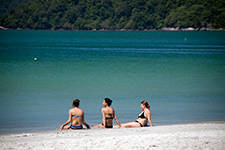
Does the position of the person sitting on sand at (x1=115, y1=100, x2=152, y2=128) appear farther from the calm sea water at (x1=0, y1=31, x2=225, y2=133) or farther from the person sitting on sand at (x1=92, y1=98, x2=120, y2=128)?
the calm sea water at (x1=0, y1=31, x2=225, y2=133)

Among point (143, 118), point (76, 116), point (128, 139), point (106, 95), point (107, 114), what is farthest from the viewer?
point (106, 95)

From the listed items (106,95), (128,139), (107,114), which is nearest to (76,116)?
(107,114)

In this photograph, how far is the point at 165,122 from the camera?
1803 centimetres

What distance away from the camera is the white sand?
1091 centimetres

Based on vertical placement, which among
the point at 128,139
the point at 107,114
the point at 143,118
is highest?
the point at 107,114

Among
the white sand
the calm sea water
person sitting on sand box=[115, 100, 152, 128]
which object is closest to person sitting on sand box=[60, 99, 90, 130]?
the white sand

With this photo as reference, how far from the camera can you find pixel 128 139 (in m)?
11.6

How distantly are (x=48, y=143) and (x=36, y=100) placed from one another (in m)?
12.6

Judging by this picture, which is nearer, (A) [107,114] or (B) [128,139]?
(B) [128,139]

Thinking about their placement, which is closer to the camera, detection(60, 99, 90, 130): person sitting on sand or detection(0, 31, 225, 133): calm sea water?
detection(60, 99, 90, 130): person sitting on sand

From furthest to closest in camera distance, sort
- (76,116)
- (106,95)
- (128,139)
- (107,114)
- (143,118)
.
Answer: (106,95), (143,118), (107,114), (76,116), (128,139)

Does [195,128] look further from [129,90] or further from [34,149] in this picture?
[129,90]

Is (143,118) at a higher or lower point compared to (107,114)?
lower

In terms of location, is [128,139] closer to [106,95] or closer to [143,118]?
[143,118]
